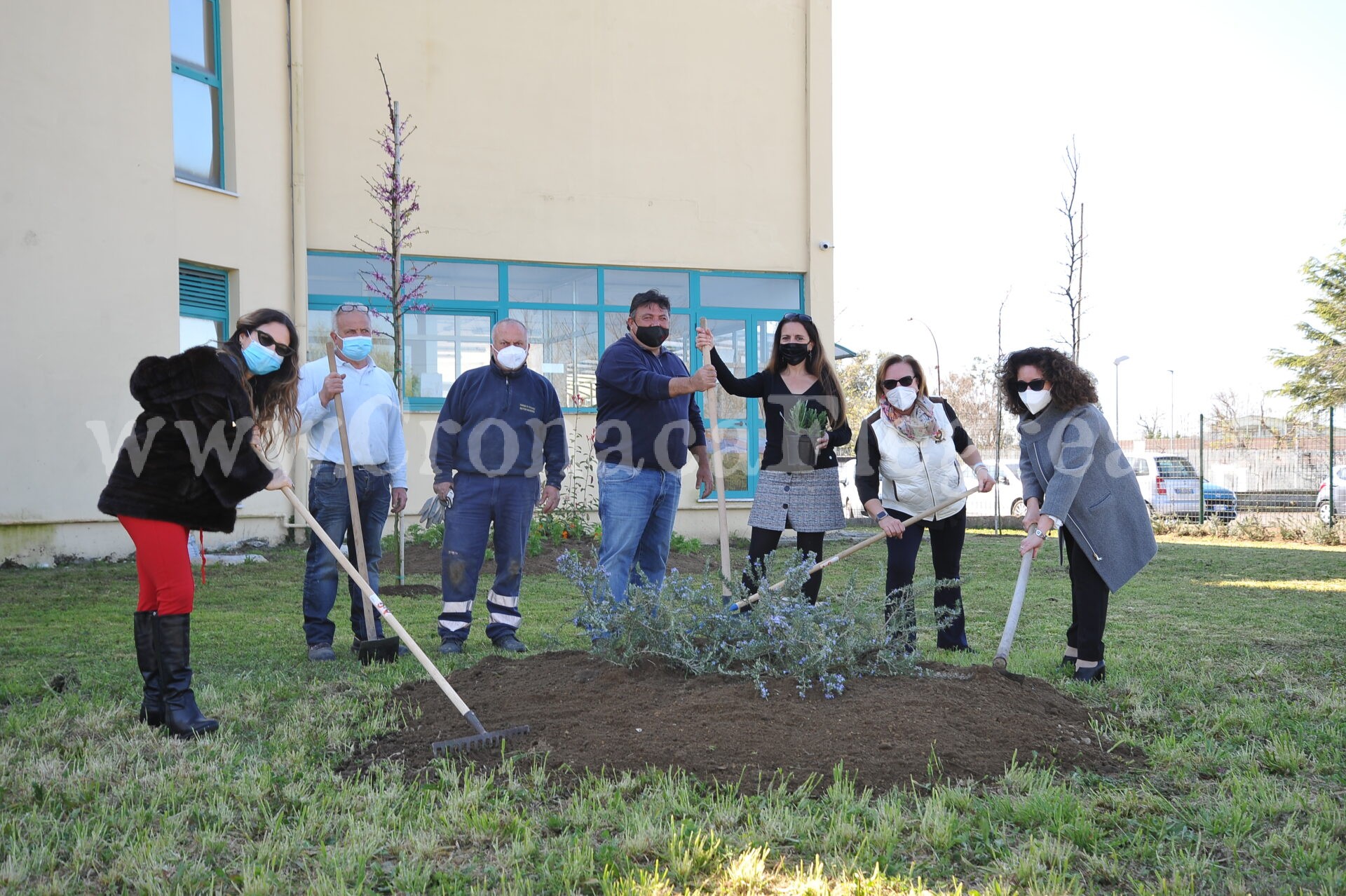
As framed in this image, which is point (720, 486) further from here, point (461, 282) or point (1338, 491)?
point (1338, 491)

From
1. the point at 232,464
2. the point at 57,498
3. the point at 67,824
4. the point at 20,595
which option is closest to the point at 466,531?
the point at 232,464

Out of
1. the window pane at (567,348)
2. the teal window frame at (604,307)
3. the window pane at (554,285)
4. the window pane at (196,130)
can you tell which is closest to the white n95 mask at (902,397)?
the teal window frame at (604,307)

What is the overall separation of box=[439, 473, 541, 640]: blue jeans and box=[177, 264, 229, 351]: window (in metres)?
6.32

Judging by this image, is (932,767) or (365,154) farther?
(365,154)

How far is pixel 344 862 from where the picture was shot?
2.80 meters

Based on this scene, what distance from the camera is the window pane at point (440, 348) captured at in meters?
12.8

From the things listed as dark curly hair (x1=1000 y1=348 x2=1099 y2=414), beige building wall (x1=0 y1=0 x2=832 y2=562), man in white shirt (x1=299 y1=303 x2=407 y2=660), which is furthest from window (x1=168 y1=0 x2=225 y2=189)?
dark curly hair (x1=1000 y1=348 x2=1099 y2=414)

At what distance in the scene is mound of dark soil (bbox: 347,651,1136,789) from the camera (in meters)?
3.59

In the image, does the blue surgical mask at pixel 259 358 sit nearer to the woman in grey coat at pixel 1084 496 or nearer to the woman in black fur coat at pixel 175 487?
the woman in black fur coat at pixel 175 487

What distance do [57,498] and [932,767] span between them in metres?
9.35

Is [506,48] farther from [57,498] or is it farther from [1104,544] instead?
[1104,544]

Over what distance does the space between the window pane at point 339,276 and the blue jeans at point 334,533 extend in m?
7.00

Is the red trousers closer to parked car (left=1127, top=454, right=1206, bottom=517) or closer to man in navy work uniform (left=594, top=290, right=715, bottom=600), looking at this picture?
man in navy work uniform (left=594, top=290, right=715, bottom=600)

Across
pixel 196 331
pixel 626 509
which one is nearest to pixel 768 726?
pixel 626 509
